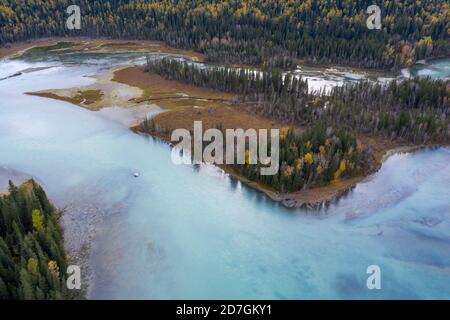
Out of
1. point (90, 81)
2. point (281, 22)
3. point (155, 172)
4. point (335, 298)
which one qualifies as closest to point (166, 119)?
point (155, 172)

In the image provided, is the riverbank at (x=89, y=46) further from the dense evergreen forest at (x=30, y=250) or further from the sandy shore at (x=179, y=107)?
the dense evergreen forest at (x=30, y=250)

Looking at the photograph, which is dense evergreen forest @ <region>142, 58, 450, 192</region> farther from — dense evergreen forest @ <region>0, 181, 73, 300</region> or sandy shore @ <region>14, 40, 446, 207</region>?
dense evergreen forest @ <region>0, 181, 73, 300</region>

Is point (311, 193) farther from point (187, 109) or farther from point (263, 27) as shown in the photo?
point (263, 27)

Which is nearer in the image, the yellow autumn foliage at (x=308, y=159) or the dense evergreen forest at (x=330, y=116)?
the yellow autumn foliage at (x=308, y=159)

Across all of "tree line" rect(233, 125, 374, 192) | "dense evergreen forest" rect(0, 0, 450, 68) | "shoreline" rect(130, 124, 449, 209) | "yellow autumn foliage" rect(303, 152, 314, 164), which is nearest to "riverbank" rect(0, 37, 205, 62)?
"dense evergreen forest" rect(0, 0, 450, 68)

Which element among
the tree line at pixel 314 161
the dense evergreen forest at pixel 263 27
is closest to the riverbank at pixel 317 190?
the tree line at pixel 314 161

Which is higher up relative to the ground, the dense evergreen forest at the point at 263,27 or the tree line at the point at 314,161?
the dense evergreen forest at the point at 263,27

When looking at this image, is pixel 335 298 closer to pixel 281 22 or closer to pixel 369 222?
pixel 369 222
